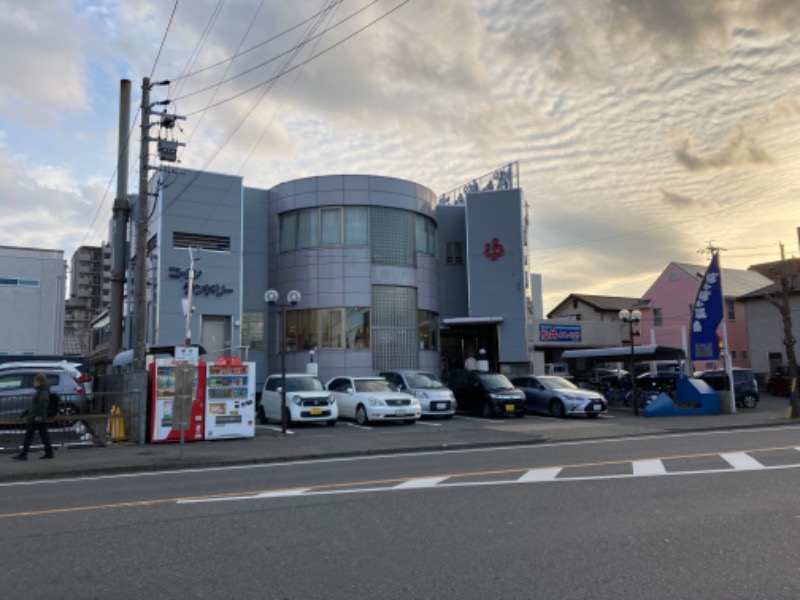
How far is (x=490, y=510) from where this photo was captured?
24.6ft

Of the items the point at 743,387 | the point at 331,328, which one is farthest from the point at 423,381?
the point at 743,387

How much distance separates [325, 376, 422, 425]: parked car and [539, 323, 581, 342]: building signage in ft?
86.9

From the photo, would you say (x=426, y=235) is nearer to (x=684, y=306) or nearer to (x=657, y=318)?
(x=684, y=306)

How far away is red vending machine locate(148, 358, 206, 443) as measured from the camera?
16.3m

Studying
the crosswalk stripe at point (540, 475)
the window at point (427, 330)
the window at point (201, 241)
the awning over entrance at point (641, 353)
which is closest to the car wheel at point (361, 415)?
the crosswalk stripe at point (540, 475)

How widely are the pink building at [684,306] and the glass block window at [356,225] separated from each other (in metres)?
28.0

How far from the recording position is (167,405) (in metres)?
16.4

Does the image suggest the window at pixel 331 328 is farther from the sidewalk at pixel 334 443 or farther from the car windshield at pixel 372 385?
the sidewalk at pixel 334 443

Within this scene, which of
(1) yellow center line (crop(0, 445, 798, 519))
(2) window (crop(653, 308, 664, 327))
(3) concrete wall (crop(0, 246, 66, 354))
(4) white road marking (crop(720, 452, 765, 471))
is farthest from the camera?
(2) window (crop(653, 308, 664, 327))

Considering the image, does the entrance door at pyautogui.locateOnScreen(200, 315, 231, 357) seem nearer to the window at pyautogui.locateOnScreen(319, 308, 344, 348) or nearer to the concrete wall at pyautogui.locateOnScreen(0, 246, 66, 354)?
the window at pyautogui.locateOnScreen(319, 308, 344, 348)

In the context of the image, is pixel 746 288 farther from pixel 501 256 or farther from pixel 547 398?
pixel 547 398

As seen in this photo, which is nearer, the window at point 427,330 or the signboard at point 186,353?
the signboard at point 186,353

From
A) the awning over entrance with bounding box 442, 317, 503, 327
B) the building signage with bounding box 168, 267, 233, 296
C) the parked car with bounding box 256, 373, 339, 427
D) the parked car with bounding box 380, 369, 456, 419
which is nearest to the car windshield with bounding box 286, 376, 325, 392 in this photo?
the parked car with bounding box 256, 373, 339, 427

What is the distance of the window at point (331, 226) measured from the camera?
3036cm
